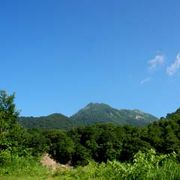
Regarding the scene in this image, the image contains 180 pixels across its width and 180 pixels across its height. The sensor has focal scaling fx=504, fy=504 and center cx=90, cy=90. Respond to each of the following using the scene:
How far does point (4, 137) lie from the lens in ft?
82.3

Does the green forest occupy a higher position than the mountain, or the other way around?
the mountain

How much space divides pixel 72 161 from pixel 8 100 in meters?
29.6

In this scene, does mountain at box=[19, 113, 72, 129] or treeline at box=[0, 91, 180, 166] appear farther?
mountain at box=[19, 113, 72, 129]

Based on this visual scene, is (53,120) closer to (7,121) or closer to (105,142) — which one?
(105,142)

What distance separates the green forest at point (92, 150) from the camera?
12656mm

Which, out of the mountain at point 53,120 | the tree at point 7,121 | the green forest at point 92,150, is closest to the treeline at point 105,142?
the green forest at point 92,150

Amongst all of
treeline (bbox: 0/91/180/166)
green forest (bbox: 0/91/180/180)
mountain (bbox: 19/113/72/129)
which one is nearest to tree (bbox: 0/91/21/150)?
green forest (bbox: 0/91/180/180)

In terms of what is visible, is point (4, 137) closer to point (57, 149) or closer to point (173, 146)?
point (173, 146)

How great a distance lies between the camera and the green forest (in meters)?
12.7

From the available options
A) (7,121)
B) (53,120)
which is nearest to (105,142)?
(7,121)

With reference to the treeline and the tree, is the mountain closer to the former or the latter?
the treeline

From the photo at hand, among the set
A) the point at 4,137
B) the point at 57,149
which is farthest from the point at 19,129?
the point at 57,149

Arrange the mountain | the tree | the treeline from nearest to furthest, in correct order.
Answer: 1. the tree
2. the treeline
3. the mountain

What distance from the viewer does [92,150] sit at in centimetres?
5519
